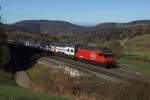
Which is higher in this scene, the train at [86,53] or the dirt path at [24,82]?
the train at [86,53]

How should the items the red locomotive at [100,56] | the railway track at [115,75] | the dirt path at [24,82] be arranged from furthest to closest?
the red locomotive at [100,56]
the dirt path at [24,82]
the railway track at [115,75]

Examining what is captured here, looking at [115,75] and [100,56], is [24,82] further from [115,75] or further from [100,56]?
[100,56]

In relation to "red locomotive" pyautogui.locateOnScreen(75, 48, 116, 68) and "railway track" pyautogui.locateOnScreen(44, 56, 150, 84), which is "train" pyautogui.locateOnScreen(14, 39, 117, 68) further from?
"railway track" pyautogui.locateOnScreen(44, 56, 150, 84)

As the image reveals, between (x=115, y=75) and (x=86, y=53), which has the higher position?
(x=86, y=53)

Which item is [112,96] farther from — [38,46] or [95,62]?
[38,46]

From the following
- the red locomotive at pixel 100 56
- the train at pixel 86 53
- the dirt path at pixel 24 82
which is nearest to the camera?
the dirt path at pixel 24 82

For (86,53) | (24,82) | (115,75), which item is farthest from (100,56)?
(24,82)

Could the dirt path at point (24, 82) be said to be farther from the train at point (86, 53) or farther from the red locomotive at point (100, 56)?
the train at point (86, 53)

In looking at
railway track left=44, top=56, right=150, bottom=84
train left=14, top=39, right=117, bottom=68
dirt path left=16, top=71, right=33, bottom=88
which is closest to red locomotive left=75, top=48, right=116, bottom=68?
train left=14, top=39, right=117, bottom=68

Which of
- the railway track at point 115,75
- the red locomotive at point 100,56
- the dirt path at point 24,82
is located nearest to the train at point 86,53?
the red locomotive at point 100,56

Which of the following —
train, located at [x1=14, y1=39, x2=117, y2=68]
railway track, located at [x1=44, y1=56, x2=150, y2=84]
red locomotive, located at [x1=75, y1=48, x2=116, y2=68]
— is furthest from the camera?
train, located at [x1=14, y1=39, x2=117, y2=68]

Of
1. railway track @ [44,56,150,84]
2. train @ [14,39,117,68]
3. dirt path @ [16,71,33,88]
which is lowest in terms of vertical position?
dirt path @ [16,71,33,88]

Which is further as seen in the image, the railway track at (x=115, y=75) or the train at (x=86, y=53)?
the train at (x=86, y=53)

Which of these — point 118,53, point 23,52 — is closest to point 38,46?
point 23,52
